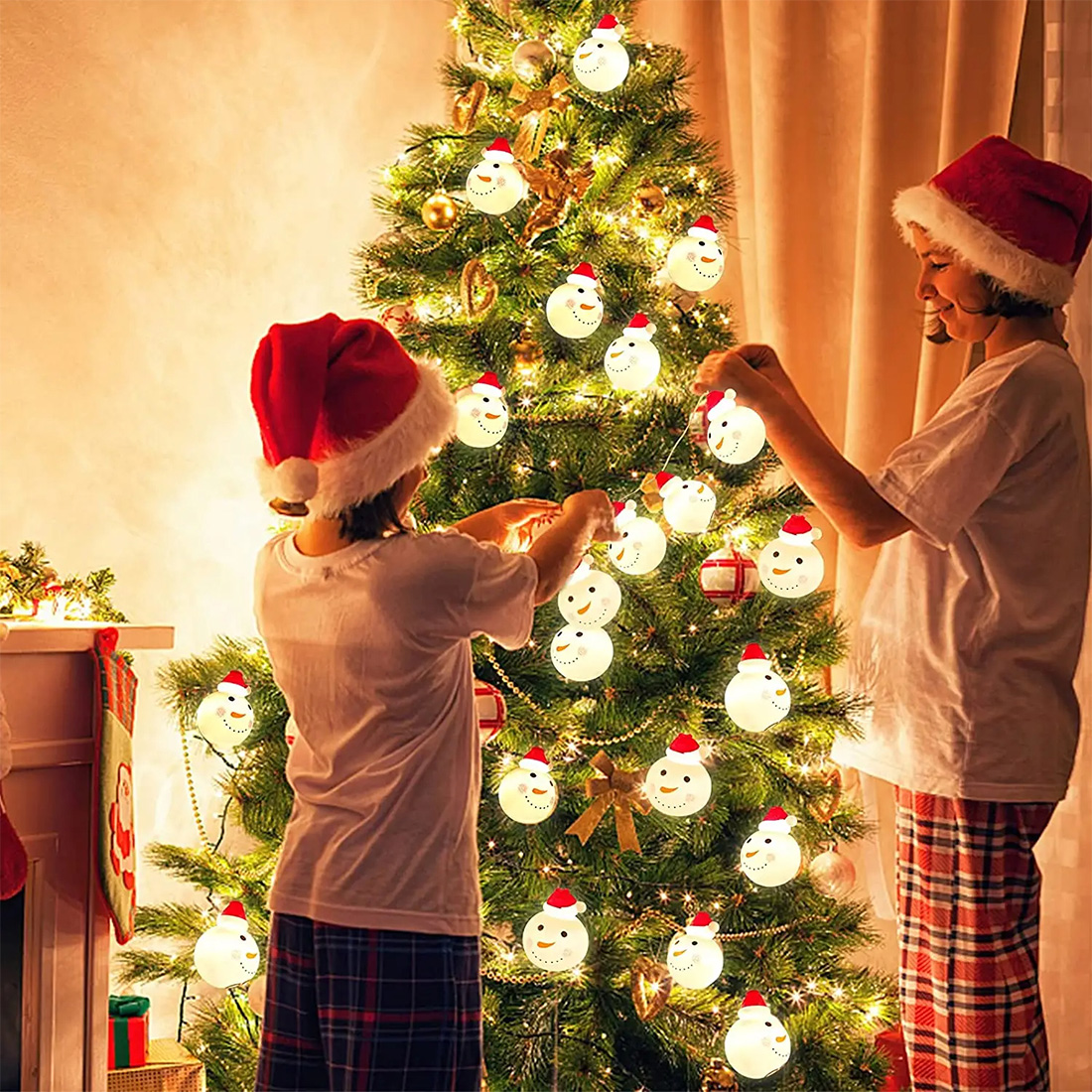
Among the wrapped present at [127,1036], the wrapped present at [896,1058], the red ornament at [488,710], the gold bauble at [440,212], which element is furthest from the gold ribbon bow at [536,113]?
the wrapped present at [896,1058]

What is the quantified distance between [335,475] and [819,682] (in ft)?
2.80

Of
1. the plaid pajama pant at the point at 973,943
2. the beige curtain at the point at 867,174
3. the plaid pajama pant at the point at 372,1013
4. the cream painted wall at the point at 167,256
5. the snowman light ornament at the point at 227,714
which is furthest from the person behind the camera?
the beige curtain at the point at 867,174

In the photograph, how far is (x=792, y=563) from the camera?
184 cm

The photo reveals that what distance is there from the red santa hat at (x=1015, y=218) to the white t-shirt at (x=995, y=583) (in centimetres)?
9

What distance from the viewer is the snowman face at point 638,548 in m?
1.84

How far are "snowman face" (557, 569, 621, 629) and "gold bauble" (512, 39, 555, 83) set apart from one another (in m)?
0.73

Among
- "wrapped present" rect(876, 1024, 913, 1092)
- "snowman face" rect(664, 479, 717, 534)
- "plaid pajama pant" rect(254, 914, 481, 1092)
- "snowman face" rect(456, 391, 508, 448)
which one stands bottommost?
"wrapped present" rect(876, 1024, 913, 1092)

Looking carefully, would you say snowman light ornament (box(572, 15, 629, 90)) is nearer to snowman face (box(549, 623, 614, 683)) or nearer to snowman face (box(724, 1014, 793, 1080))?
snowman face (box(549, 623, 614, 683))

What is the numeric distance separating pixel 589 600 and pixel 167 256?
1244mm

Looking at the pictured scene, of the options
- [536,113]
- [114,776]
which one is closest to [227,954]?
[114,776]

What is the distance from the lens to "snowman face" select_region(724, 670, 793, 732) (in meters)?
1.79

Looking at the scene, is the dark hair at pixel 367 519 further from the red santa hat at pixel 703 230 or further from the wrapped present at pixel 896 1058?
the wrapped present at pixel 896 1058

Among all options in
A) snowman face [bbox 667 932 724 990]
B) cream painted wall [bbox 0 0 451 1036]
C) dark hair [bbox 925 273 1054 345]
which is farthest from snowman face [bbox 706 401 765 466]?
cream painted wall [bbox 0 0 451 1036]

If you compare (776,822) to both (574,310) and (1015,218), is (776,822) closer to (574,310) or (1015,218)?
(574,310)
